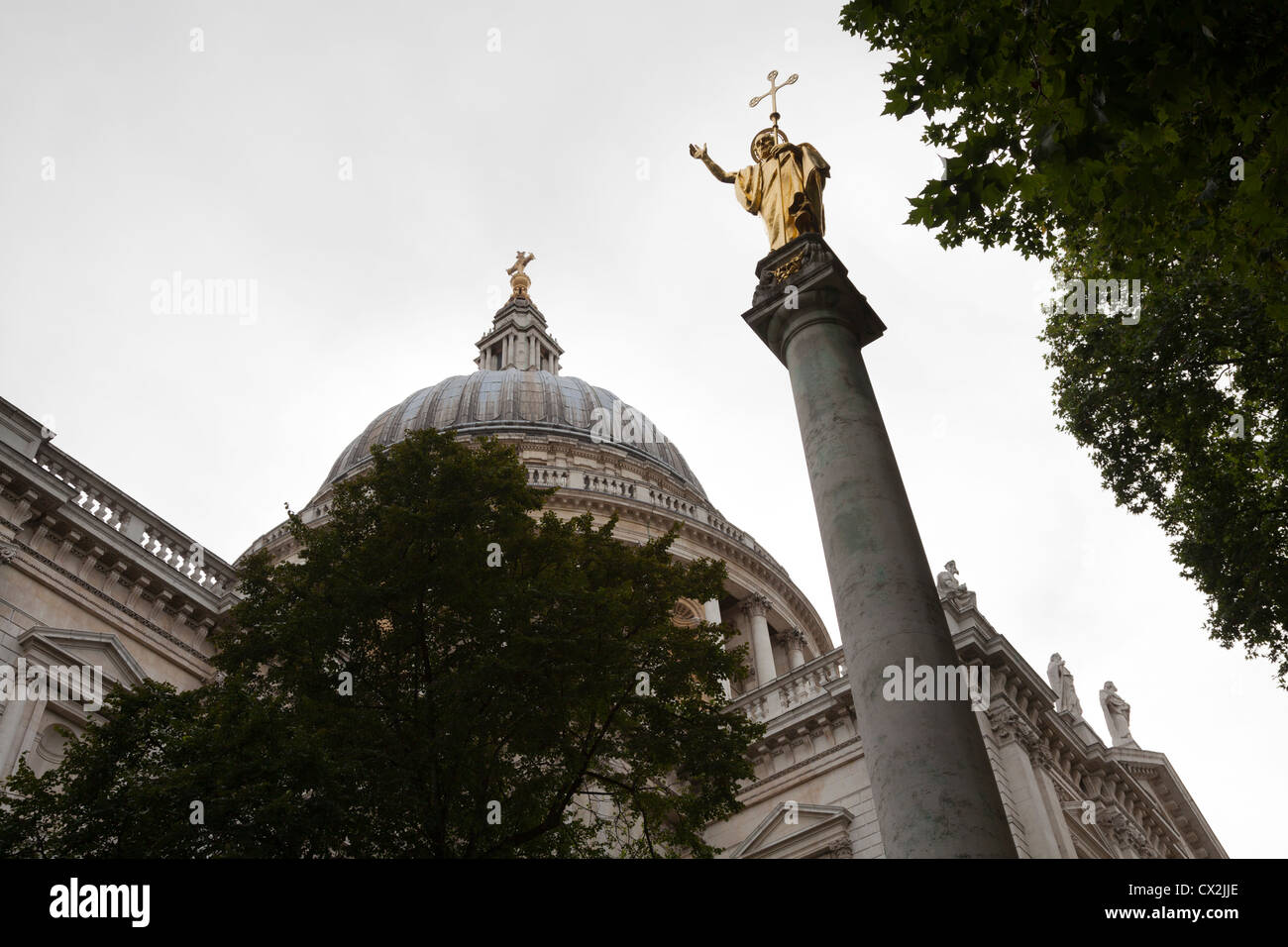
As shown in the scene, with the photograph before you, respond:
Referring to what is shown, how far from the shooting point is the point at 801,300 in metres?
11.5

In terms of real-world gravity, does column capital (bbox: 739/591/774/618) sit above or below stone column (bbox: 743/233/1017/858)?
above

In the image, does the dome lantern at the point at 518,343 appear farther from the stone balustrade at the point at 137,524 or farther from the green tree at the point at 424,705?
the green tree at the point at 424,705

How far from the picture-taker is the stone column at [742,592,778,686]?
135 ft

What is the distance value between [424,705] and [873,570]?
6177 millimetres

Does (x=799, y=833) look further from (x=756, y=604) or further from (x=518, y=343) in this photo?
(x=518, y=343)

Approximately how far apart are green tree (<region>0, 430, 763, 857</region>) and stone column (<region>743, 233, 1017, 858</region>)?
448 centimetres

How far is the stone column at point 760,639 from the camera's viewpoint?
41031 mm

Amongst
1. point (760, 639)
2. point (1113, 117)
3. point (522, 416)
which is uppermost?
point (522, 416)

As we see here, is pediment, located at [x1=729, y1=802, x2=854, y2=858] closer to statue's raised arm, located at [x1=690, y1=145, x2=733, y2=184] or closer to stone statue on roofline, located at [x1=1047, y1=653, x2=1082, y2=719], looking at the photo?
stone statue on roofline, located at [x1=1047, y1=653, x2=1082, y2=719]

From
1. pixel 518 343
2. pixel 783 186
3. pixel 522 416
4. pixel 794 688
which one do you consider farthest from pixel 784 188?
pixel 518 343

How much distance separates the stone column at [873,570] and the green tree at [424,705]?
4.48m

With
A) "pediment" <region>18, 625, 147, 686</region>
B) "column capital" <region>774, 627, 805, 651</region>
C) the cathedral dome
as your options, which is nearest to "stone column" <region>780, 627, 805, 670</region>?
"column capital" <region>774, 627, 805, 651</region>
